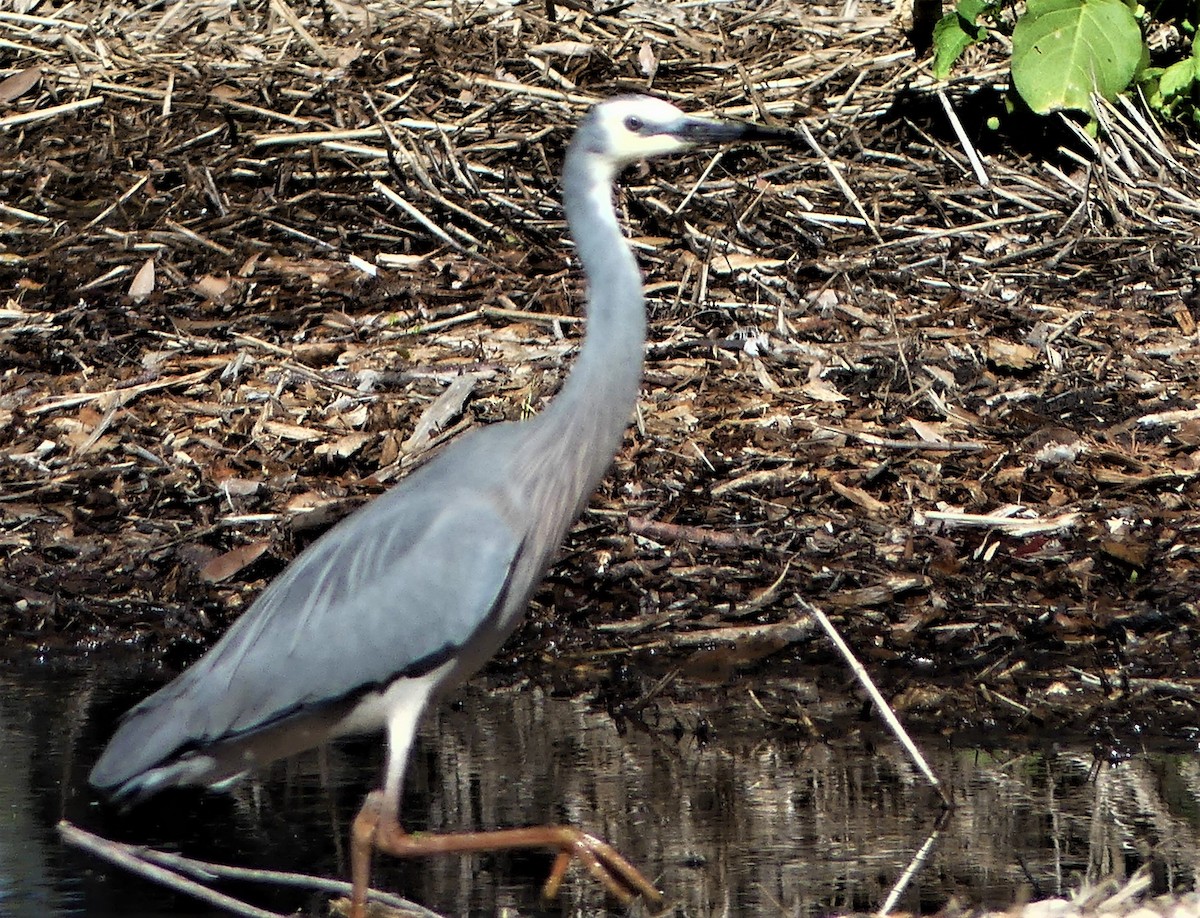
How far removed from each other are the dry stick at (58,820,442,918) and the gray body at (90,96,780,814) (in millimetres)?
288

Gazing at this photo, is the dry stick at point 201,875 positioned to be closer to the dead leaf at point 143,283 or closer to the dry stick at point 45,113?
the dead leaf at point 143,283

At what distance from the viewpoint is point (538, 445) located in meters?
4.75

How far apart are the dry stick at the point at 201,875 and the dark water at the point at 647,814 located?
84 millimetres

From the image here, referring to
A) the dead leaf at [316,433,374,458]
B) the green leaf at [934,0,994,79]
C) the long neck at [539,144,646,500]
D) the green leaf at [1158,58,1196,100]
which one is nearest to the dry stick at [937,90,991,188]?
the green leaf at [934,0,994,79]

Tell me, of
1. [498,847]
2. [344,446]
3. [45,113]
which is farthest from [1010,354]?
[45,113]

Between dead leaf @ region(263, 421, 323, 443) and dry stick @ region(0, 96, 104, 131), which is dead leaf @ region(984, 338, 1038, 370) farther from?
dry stick @ region(0, 96, 104, 131)

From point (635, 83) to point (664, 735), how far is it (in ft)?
16.5

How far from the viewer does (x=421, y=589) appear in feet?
15.2

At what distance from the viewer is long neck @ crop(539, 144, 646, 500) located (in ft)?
15.2

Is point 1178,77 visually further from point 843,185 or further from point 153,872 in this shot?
point 153,872

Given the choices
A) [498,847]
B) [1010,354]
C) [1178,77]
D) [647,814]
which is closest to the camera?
[498,847]

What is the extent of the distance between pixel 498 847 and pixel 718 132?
6.15 ft

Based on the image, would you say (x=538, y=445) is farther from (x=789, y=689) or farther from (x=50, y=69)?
(x=50, y=69)

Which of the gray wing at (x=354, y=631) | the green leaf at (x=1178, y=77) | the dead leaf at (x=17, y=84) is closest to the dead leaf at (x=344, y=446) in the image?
the gray wing at (x=354, y=631)
